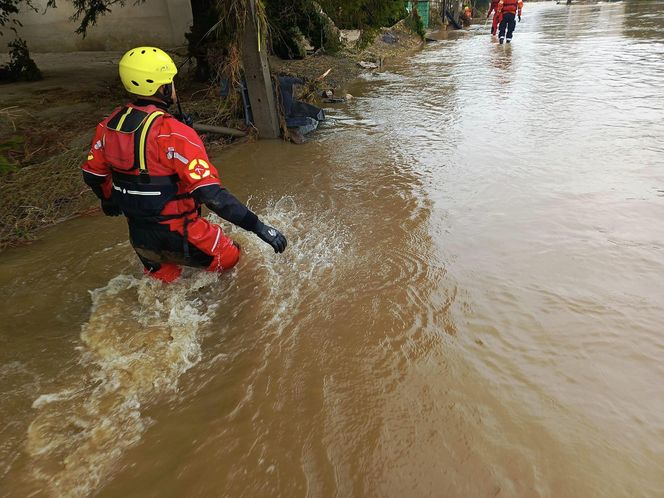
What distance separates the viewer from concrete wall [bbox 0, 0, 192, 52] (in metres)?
14.8

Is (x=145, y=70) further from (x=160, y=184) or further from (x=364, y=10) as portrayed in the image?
(x=364, y=10)

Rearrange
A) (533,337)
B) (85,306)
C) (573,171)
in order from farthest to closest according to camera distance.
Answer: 1. (573,171)
2. (85,306)
3. (533,337)

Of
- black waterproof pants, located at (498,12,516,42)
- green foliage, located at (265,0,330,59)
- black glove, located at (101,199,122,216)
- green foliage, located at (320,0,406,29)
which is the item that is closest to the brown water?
black glove, located at (101,199,122,216)

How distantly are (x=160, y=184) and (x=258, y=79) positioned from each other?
15.3 feet

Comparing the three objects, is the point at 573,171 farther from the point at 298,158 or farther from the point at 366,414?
the point at 366,414

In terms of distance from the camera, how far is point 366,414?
2.33 metres

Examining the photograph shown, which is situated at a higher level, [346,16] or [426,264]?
[346,16]

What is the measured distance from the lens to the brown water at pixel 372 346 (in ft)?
6.78

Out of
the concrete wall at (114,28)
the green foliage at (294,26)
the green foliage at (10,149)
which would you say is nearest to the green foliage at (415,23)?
the green foliage at (294,26)

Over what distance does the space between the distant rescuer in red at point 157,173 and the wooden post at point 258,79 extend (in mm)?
4084

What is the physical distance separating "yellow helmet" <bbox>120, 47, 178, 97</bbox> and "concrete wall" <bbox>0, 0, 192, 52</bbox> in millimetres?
13841

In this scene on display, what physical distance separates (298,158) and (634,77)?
7.79m

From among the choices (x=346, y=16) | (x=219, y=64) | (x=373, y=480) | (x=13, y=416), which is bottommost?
(x=373, y=480)

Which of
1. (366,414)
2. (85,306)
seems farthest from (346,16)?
(366,414)
